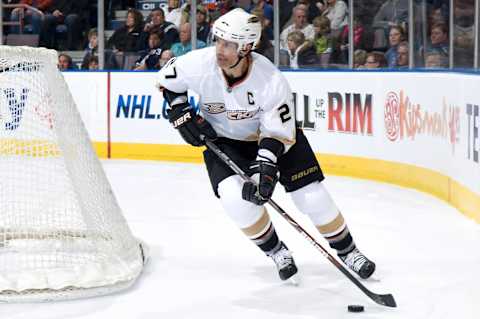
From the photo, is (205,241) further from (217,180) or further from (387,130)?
(387,130)

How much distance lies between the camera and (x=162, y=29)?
943 centimetres

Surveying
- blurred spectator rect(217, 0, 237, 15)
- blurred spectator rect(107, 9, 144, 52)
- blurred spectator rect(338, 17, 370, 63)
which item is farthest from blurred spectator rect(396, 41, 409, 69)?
blurred spectator rect(107, 9, 144, 52)

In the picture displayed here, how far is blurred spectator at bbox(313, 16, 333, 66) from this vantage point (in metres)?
8.41

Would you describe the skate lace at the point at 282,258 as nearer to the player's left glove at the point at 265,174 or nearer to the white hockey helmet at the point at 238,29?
the player's left glove at the point at 265,174

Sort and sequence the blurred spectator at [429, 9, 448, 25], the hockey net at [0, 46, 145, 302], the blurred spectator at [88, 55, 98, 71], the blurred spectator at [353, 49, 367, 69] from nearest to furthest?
the hockey net at [0, 46, 145, 302], the blurred spectator at [429, 9, 448, 25], the blurred spectator at [353, 49, 367, 69], the blurred spectator at [88, 55, 98, 71]

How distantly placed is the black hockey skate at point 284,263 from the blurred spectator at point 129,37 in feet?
18.4

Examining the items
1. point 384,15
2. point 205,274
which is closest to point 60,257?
point 205,274

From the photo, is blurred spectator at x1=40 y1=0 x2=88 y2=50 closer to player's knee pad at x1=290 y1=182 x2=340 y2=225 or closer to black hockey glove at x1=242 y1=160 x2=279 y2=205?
player's knee pad at x1=290 y1=182 x2=340 y2=225

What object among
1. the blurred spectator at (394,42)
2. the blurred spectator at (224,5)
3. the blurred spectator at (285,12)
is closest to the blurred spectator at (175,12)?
the blurred spectator at (224,5)

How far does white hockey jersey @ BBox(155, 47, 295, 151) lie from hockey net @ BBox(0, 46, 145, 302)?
0.47 metres

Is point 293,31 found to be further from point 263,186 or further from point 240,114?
point 263,186

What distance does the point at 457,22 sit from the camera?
23.4ft

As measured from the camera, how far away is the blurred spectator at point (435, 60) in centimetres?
718

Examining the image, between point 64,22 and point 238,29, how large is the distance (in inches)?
248
